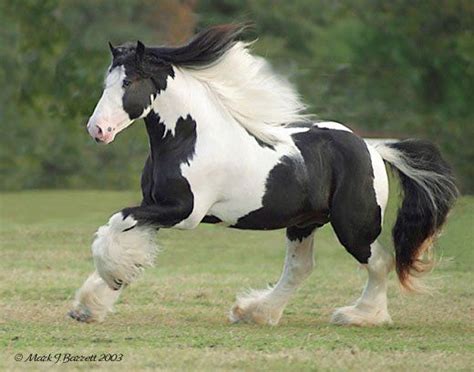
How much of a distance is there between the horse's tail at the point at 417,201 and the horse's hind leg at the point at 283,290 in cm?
55

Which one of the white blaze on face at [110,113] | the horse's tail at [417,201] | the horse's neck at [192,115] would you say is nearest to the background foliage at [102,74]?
the horse's tail at [417,201]

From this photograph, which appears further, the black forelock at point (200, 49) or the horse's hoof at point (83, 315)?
the black forelock at point (200, 49)

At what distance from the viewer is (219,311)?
9.23 meters

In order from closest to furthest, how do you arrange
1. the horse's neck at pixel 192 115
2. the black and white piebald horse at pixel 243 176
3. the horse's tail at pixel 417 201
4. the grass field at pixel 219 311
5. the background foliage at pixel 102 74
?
the grass field at pixel 219 311 < the black and white piebald horse at pixel 243 176 < the horse's neck at pixel 192 115 < the horse's tail at pixel 417 201 < the background foliage at pixel 102 74

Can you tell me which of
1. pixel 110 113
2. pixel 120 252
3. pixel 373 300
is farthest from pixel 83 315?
pixel 373 300

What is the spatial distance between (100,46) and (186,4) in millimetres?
4774

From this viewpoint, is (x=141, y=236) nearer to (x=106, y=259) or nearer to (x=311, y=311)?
(x=106, y=259)

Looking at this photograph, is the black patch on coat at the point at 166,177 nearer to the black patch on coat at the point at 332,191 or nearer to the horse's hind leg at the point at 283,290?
the black patch on coat at the point at 332,191

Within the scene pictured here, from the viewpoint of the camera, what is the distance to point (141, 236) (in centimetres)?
796

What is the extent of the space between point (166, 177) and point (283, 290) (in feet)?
3.79

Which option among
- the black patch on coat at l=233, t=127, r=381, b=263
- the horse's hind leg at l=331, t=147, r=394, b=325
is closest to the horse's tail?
the horse's hind leg at l=331, t=147, r=394, b=325

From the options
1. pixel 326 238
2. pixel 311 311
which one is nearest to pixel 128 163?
pixel 326 238

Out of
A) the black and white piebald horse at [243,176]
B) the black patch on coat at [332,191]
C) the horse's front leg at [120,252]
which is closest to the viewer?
the horse's front leg at [120,252]

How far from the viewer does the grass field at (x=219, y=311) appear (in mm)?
6906
